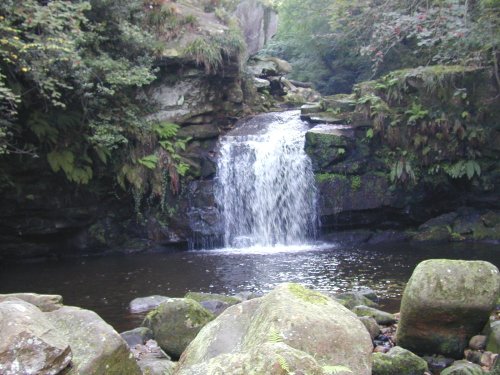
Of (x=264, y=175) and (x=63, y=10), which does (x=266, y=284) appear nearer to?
(x=264, y=175)

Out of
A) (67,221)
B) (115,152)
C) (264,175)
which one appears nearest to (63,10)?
(115,152)

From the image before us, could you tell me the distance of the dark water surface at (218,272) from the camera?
9312 millimetres

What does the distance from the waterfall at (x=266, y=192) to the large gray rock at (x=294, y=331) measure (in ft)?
33.1

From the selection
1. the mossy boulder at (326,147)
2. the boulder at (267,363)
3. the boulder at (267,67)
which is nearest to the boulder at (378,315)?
the boulder at (267,363)

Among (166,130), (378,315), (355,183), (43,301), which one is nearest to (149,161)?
(166,130)

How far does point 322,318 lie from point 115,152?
1054 cm

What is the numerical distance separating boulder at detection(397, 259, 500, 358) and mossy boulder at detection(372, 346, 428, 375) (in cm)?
48

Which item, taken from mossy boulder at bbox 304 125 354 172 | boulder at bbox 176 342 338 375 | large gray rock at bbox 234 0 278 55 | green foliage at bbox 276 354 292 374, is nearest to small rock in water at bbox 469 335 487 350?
boulder at bbox 176 342 338 375

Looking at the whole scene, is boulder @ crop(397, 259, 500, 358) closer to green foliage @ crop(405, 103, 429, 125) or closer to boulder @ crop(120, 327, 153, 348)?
boulder @ crop(120, 327, 153, 348)

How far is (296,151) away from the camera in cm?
1482

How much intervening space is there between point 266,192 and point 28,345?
11076 mm

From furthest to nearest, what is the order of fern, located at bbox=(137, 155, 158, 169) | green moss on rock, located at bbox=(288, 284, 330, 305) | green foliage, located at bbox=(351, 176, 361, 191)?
green foliage, located at bbox=(351, 176, 361, 191) → fern, located at bbox=(137, 155, 158, 169) → green moss on rock, located at bbox=(288, 284, 330, 305)

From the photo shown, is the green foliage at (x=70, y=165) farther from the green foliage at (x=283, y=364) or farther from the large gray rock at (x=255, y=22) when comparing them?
the green foliage at (x=283, y=364)

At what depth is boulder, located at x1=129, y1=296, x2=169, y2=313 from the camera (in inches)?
326
